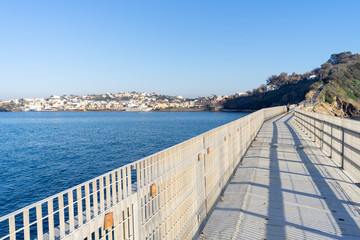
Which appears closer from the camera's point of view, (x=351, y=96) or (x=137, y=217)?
(x=137, y=217)

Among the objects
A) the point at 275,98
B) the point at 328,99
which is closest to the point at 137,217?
the point at 328,99

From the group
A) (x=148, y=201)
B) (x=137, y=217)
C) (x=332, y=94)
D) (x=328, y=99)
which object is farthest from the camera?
(x=332, y=94)

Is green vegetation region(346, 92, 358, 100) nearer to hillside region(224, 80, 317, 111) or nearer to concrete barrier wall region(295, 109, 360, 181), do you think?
hillside region(224, 80, 317, 111)

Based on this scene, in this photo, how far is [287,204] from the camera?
19.3 feet

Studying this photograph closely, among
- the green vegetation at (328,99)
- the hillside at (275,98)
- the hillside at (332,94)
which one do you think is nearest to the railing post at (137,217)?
the hillside at (332,94)

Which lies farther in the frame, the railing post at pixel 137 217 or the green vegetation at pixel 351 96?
the green vegetation at pixel 351 96

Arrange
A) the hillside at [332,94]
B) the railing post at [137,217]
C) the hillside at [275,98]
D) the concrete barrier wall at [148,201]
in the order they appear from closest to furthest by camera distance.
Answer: the concrete barrier wall at [148,201], the railing post at [137,217], the hillside at [332,94], the hillside at [275,98]

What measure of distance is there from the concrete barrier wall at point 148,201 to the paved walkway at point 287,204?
567 mm

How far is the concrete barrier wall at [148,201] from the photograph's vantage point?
7.25 feet

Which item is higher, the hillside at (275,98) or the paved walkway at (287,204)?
the hillside at (275,98)

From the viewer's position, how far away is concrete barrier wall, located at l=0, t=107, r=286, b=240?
2.21 meters

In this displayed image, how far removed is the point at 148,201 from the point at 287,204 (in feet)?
12.5

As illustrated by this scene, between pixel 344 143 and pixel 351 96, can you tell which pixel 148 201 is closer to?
pixel 344 143

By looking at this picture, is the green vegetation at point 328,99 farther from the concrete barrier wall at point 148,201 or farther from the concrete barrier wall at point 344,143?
the concrete barrier wall at point 148,201
